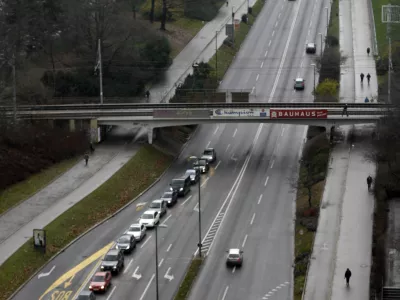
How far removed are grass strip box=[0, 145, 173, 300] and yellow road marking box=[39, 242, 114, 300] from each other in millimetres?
2066

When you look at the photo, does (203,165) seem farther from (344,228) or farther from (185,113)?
(344,228)

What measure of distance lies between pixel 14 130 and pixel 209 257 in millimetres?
26485

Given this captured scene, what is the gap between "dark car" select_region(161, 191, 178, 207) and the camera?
76188mm

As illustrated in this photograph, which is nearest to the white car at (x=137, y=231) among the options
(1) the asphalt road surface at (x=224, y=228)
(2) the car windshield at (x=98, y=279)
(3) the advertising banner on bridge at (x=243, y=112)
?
(1) the asphalt road surface at (x=224, y=228)

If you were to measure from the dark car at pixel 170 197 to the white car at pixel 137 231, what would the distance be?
6.54 metres

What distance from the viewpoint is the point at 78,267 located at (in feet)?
210

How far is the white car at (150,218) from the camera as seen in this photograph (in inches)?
2803

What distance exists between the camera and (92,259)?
65375mm

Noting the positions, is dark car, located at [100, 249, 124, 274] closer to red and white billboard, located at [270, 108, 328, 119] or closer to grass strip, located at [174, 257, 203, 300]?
grass strip, located at [174, 257, 203, 300]

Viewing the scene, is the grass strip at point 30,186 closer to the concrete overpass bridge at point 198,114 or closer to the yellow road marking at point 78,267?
the concrete overpass bridge at point 198,114

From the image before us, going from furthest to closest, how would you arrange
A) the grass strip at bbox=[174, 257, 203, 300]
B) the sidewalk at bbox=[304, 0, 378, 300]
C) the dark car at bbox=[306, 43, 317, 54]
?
the dark car at bbox=[306, 43, 317, 54] < the grass strip at bbox=[174, 257, 203, 300] < the sidewalk at bbox=[304, 0, 378, 300]

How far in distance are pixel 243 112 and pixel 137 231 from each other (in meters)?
24.2

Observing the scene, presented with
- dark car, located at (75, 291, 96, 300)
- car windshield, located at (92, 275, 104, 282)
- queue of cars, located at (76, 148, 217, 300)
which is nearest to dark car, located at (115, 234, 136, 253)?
queue of cars, located at (76, 148, 217, 300)

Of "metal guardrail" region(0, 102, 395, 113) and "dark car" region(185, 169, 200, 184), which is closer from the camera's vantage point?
"dark car" region(185, 169, 200, 184)
